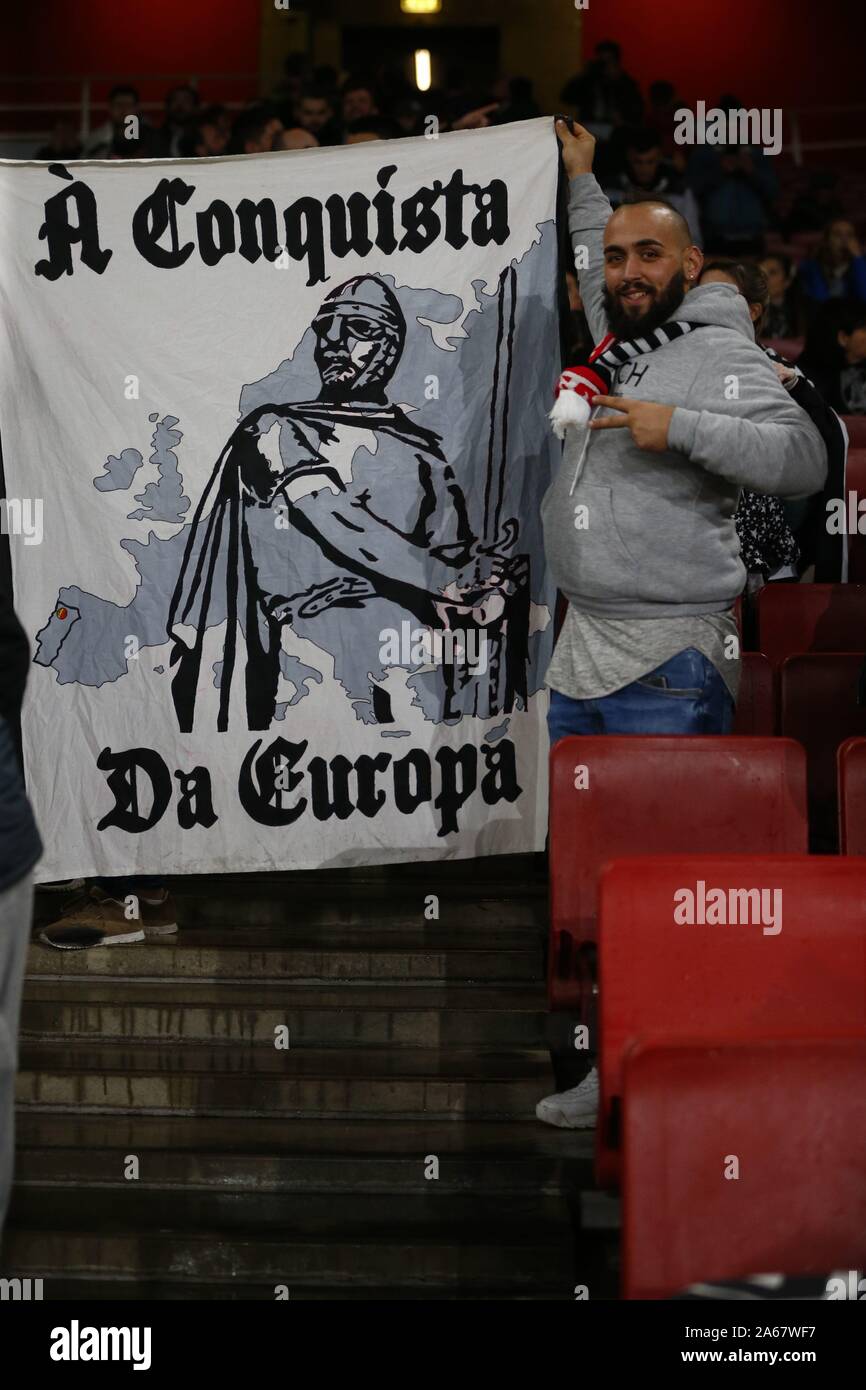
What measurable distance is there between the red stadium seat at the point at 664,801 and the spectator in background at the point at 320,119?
5.71 meters

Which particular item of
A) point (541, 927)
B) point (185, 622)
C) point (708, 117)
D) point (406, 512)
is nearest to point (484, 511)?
point (406, 512)

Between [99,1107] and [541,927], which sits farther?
[541,927]

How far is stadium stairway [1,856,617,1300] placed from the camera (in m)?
2.81

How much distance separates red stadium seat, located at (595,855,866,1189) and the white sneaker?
0.56 metres

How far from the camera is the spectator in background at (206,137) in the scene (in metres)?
8.78

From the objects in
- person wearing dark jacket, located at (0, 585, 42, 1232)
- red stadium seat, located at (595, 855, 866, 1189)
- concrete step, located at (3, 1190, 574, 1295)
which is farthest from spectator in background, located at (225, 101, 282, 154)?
person wearing dark jacket, located at (0, 585, 42, 1232)

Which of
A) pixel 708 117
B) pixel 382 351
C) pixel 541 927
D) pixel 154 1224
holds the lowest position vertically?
pixel 154 1224

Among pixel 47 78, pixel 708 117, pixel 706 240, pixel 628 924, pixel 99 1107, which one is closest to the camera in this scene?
pixel 628 924

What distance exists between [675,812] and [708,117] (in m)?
10.2

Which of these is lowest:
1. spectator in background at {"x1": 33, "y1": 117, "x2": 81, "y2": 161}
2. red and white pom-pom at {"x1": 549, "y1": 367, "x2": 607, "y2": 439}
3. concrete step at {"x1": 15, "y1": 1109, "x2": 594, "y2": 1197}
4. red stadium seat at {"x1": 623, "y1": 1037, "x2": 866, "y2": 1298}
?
concrete step at {"x1": 15, "y1": 1109, "x2": 594, "y2": 1197}

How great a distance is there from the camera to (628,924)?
2434 millimetres

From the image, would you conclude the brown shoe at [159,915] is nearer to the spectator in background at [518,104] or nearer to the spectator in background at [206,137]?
the spectator in background at [206,137]

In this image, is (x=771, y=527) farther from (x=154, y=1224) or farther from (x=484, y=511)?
(x=154, y=1224)

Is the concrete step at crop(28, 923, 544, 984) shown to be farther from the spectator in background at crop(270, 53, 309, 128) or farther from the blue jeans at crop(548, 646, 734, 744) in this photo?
the spectator in background at crop(270, 53, 309, 128)
